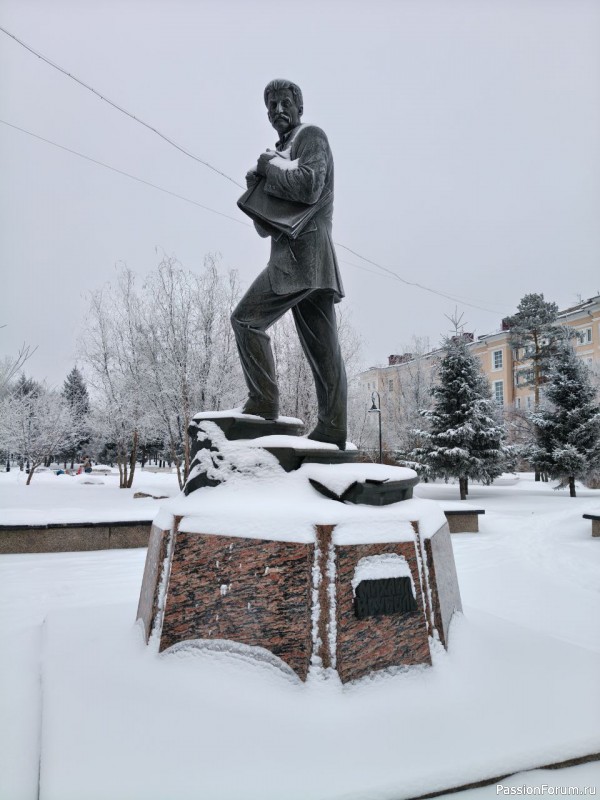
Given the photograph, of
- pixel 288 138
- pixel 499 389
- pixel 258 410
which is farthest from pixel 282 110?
pixel 499 389

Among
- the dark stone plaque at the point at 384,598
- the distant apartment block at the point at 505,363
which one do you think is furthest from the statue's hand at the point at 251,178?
the distant apartment block at the point at 505,363

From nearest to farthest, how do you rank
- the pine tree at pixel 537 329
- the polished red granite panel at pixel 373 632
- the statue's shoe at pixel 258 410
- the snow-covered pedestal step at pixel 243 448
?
the polished red granite panel at pixel 373 632
the snow-covered pedestal step at pixel 243 448
the statue's shoe at pixel 258 410
the pine tree at pixel 537 329

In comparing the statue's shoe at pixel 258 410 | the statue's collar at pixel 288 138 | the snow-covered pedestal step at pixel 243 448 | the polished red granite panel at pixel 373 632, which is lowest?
the polished red granite panel at pixel 373 632

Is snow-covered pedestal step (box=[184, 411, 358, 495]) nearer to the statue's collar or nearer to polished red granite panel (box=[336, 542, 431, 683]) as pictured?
polished red granite panel (box=[336, 542, 431, 683])

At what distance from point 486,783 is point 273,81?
167 inches

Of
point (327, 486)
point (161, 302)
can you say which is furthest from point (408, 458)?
point (327, 486)

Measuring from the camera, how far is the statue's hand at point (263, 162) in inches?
146

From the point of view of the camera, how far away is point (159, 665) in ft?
9.82

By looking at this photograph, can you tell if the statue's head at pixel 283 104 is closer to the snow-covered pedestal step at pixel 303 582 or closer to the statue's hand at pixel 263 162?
the statue's hand at pixel 263 162

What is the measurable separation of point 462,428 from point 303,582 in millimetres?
17207

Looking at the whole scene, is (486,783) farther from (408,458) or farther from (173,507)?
(408,458)

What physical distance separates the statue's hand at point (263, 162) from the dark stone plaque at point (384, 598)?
8.94 feet

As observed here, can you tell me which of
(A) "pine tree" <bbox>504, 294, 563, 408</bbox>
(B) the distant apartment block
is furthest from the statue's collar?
(A) "pine tree" <bbox>504, 294, 563, 408</bbox>

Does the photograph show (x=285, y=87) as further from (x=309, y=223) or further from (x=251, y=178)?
(x=309, y=223)
